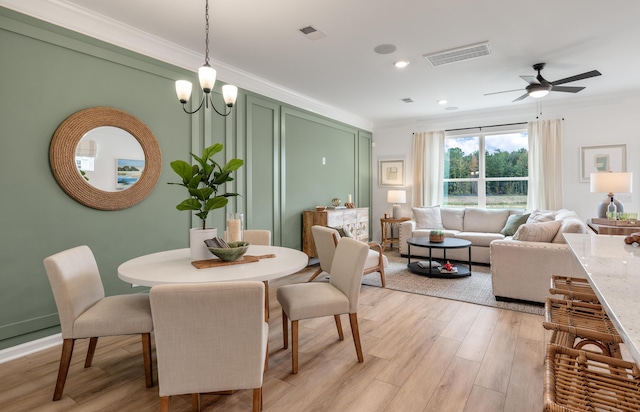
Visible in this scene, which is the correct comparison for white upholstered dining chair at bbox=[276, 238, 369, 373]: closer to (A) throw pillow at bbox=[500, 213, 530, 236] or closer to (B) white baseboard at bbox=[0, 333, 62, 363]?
(B) white baseboard at bbox=[0, 333, 62, 363]

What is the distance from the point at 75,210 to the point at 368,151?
18.4 feet

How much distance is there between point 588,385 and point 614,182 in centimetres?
423

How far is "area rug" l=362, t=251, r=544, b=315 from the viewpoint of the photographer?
11.4 ft

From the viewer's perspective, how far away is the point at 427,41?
332 cm

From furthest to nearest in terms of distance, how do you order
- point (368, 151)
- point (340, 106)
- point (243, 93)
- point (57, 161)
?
point (368, 151) < point (340, 106) < point (243, 93) < point (57, 161)

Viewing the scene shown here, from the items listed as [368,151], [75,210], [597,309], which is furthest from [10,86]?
[368,151]

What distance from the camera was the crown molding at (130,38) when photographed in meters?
2.53

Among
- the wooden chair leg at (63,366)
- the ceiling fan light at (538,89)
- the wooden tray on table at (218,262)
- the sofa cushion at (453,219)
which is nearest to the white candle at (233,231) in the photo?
the wooden tray on table at (218,262)

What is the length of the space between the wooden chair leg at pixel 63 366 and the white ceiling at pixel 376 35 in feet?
7.90

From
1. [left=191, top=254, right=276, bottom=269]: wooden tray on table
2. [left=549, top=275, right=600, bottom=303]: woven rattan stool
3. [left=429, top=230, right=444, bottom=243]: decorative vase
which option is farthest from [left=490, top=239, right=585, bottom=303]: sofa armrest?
[left=191, top=254, right=276, bottom=269]: wooden tray on table

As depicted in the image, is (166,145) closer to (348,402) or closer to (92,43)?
(92,43)

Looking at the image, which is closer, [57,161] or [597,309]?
[597,309]

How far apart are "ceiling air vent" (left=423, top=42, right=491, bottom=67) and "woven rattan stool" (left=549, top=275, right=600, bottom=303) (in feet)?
8.42

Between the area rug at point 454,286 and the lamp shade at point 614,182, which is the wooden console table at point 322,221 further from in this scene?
the lamp shade at point 614,182
